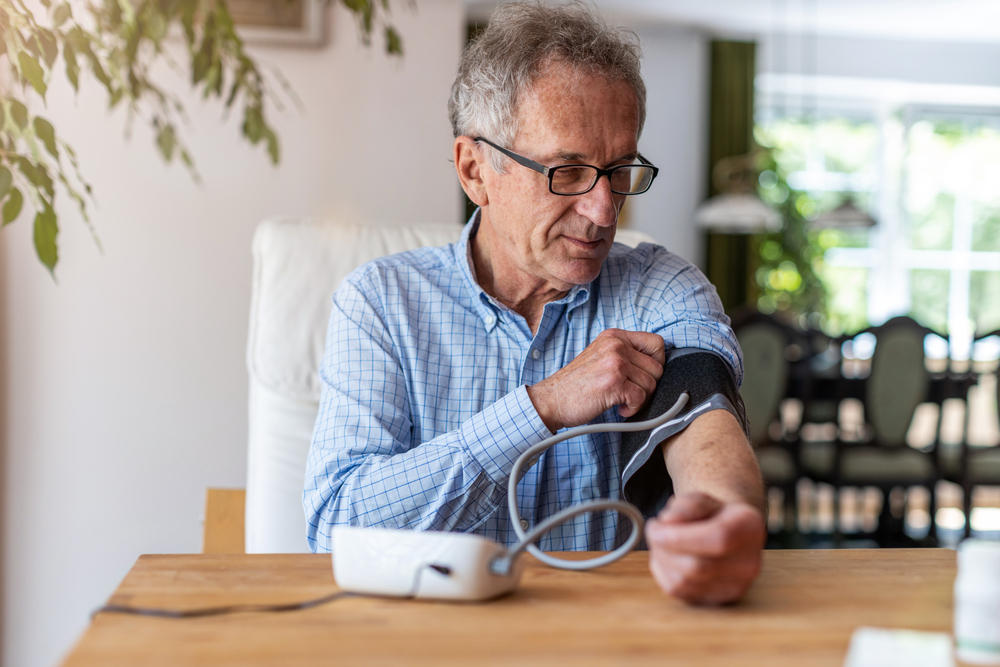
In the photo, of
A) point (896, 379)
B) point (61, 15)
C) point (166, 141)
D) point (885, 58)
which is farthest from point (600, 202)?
point (885, 58)

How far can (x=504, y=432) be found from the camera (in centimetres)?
91

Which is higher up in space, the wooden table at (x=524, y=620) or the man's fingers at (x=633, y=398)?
the man's fingers at (x=633, y=398)

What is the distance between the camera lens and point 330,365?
43.5 inches

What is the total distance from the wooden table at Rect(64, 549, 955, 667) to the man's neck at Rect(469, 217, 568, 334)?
51 cm

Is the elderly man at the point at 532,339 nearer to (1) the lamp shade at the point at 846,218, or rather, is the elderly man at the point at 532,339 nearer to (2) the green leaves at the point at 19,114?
(2) the green leaves at the point at 19,114

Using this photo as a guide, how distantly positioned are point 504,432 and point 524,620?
335mm

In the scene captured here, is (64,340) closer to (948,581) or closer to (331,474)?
(331,474)

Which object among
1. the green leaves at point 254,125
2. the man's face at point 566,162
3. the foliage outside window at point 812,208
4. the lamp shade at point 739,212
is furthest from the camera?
the foliage outside window at point 812,208

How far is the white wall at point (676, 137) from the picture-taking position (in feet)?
18.1

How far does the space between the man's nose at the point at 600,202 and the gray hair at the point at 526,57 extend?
4.9 inches

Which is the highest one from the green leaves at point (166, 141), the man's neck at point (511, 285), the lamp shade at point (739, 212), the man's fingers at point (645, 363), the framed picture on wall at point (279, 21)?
the framed picture on wall at point (279, 21)

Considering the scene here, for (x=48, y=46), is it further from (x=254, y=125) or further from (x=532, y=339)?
(x=532, y=339)

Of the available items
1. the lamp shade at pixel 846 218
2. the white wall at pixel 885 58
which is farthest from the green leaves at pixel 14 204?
the white wall at pixel 885 58

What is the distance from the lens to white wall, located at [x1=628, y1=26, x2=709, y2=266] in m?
5.52
